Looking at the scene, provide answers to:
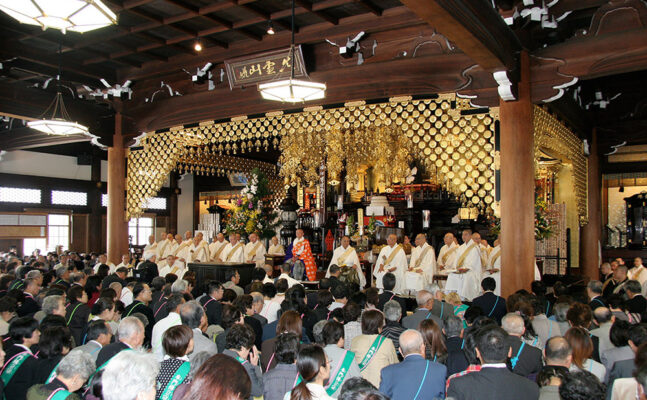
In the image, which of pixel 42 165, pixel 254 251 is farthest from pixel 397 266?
pixel 42 165

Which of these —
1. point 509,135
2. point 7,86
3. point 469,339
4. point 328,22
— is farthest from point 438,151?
point 7,86

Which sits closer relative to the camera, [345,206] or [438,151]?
[438,151]

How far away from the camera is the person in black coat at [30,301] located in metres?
6.02

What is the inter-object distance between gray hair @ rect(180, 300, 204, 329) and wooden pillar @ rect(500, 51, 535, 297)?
14.8ft

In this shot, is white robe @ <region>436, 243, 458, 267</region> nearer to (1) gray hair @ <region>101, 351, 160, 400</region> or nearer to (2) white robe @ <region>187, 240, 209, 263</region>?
(2) white robe @ <region>187, 240, 209, 263</region>

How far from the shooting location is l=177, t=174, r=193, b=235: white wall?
20938mm

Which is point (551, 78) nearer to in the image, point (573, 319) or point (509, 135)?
point (509, 135)

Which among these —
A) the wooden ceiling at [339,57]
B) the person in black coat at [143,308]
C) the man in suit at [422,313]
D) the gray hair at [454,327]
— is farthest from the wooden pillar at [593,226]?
the person in black coat at [143,308]

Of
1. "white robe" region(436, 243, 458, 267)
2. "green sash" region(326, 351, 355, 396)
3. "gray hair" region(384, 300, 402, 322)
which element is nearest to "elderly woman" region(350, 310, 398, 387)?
"green sash" region(326, 351, 355, 396)

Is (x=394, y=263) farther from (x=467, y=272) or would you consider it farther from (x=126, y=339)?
(x=126, y=339)

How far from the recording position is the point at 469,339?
11.2ft

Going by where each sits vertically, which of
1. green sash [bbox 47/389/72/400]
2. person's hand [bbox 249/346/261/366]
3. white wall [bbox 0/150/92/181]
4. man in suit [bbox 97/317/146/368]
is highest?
white wall [bbox 0/150/92/181]

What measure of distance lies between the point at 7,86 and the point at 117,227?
3485 millimetres

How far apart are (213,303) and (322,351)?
2978 millimetres
